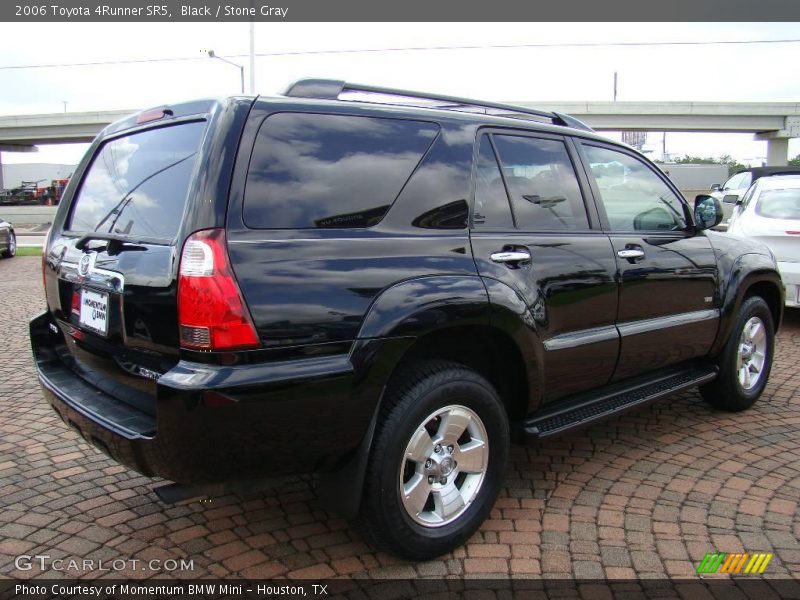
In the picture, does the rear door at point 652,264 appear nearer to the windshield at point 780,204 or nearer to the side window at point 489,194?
the side window at point 489,194

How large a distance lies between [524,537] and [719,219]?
257cm

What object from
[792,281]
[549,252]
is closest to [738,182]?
[792,281]

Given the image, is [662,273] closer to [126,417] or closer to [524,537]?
[524,537]

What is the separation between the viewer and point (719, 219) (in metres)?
4.21

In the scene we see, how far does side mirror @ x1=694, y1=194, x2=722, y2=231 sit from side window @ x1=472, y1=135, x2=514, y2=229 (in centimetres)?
184

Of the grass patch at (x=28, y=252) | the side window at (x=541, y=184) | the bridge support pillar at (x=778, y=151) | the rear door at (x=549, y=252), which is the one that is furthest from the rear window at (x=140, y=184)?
the bridge support pillar at (x=778, y=151)

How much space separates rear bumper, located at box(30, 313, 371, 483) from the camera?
216cm

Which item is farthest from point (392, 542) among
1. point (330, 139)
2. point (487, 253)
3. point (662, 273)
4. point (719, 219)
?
point (719, 219)

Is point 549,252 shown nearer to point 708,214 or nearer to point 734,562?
point 734,562

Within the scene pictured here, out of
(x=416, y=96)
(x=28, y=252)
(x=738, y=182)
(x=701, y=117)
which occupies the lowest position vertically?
(x=28, y=252)

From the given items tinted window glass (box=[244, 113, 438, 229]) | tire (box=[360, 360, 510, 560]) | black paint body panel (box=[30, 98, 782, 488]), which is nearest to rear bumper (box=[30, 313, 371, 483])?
black paint body panel (box=[30, 98, 782, 488])

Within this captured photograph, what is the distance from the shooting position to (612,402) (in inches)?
139

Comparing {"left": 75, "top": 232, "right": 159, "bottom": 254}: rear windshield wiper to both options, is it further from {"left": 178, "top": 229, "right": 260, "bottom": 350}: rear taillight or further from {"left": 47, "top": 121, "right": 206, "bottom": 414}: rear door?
{"left": 178, "top": 229, "right": 260, "bottom": 350}: rear taillight

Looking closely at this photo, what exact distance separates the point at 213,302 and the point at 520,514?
1.86m
